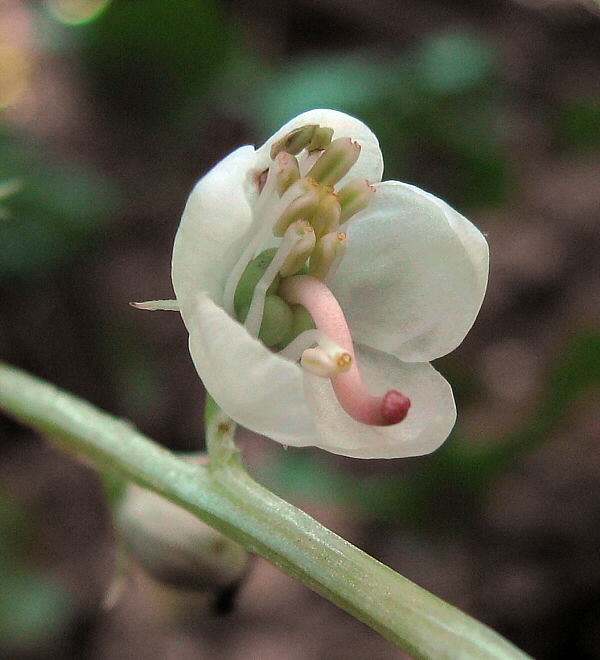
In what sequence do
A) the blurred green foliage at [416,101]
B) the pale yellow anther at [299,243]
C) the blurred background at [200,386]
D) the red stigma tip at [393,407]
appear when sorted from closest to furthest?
1. the red stigma tip at [393,407]
2. the pale yellow anther at [299,243]
3. the blurred background at [200,386]
4. the blurred green foliage at [416,101]

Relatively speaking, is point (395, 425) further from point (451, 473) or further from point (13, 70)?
point (13, 70)

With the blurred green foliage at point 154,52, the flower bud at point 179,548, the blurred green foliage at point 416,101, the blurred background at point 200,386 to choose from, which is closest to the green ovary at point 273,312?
the flower bud at point 179,548

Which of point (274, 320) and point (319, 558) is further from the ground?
point (274, 320)

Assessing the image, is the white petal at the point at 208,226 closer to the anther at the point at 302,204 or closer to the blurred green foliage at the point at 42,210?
the anther at the point at 302,204

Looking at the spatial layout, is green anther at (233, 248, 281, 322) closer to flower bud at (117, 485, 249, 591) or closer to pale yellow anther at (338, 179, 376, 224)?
pale yellow anther at (338, 179, 376, 224)

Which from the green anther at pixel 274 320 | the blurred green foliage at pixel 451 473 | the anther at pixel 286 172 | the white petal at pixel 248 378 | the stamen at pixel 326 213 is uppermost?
the anther at pixel 286 172

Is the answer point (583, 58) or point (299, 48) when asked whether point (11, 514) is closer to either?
point (299, 48)

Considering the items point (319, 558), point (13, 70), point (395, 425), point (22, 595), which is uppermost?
point (395, 425)

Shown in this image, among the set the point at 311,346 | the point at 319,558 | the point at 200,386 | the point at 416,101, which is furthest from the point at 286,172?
the point at 200,386
